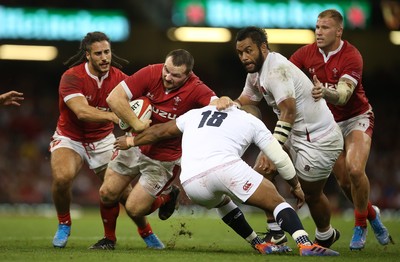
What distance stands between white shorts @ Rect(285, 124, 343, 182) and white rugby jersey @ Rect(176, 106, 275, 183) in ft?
3.89

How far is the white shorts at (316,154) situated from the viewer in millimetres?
8391

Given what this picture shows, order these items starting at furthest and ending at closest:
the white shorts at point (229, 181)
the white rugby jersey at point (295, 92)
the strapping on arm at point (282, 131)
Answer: the white rugby jersey at point (295, 92)
the strapping on arm at point (282, 131)
the white shorts at point (229, 181)

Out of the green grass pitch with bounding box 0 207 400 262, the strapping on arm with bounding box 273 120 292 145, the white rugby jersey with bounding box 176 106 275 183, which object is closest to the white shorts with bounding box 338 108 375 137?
the green grass pitch with bounding box 0 207 400 262

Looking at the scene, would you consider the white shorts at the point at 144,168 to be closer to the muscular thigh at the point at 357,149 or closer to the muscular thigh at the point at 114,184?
the muscular thigh at the point at 114,184

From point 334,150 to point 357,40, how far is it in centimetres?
1612

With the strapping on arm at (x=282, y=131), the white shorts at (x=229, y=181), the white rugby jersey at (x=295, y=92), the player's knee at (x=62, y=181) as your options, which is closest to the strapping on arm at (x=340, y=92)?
the white rugby jersey at (x=295, y=92)

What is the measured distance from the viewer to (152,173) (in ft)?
28.5

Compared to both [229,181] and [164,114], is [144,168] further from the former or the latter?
[229,181]

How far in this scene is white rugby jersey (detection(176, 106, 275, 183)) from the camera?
721 centimetres

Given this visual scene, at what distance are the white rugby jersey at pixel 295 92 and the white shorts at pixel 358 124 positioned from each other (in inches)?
28.5

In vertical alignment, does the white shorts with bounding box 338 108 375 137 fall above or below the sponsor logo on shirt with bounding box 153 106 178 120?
below

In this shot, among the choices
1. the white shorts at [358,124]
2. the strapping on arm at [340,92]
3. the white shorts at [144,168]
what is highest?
the strapping on arm at [340,92]

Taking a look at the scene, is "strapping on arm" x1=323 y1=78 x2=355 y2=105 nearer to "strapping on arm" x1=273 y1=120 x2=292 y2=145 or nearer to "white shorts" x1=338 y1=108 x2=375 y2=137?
"strapping on arm" x1=273 y1=120 x2=292 y2=145

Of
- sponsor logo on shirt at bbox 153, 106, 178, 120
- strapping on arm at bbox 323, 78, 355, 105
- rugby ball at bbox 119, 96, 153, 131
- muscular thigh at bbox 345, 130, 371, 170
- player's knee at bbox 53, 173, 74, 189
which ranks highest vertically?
strapping on arm at bbox 323, 78, 355, 105
